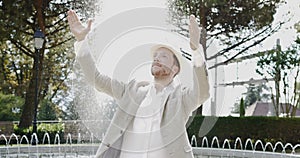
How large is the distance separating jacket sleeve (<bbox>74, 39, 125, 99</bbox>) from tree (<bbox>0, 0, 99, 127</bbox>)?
1050 cm

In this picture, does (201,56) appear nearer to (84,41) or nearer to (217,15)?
(84,41)

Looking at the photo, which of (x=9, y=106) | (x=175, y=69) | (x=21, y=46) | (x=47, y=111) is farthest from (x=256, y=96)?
(x=175, y=69)

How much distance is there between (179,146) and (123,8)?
1.17 m

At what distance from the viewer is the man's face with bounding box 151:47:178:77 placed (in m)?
3.05

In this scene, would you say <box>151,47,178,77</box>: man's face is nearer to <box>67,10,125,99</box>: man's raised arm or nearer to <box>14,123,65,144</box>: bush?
<box>67,10,125,99</box>: man's raised arm

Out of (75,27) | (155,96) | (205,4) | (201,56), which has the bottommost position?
(155,96)

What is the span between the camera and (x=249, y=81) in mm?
19047

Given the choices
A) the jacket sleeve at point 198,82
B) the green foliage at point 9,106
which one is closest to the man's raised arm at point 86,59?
the jacket sleeve at point 198,82

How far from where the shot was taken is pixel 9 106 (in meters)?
20.8

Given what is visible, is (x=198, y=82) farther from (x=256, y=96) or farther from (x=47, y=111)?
(x=256, y=96)

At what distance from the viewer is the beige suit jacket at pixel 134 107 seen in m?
2.94

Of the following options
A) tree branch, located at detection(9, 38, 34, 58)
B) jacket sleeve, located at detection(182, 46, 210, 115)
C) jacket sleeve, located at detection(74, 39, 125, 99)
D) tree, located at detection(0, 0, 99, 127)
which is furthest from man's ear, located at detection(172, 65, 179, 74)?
tree branch, located at detection(9, 38, 34, 58)

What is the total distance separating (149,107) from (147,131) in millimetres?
168

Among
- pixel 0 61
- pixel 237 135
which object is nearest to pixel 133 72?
pixel 237 135
